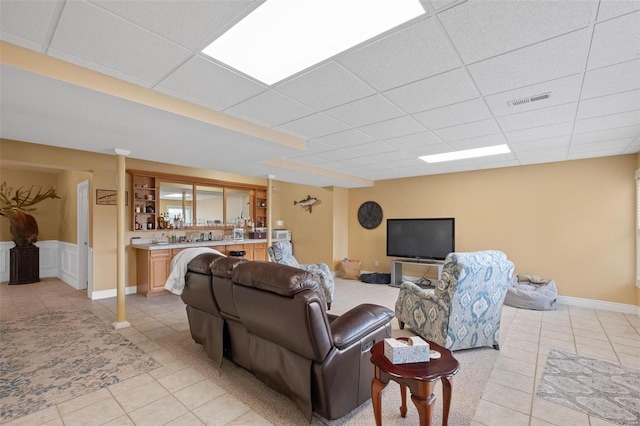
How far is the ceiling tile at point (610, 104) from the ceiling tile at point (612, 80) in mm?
123

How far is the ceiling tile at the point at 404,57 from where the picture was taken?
1.70 meters

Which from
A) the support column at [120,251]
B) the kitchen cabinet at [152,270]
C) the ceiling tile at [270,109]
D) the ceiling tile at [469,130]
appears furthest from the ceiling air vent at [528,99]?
the kitchen cabinet at [152,270]

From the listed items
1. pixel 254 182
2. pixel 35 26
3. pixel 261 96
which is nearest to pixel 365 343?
pixel 261 96

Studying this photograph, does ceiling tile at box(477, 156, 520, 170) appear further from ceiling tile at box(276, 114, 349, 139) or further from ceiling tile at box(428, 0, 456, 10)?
ceiling tile at box(428, 0, 456, 10)

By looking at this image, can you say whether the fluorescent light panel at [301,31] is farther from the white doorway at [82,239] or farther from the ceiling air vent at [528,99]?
the white doorway at [82,239]

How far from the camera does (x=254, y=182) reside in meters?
7.68

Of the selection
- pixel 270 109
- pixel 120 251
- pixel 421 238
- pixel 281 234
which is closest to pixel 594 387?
pixel 270 109

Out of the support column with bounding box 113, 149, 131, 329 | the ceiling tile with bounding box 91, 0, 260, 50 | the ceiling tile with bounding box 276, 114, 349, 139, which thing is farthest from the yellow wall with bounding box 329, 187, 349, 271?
the ceiling tile with bounding box 91, 0, 260, 50

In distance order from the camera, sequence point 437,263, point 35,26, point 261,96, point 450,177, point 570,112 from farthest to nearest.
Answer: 1. point 450,177
2. point 437,263
3. point 570,112
4. point 261,96
5. point 35,26

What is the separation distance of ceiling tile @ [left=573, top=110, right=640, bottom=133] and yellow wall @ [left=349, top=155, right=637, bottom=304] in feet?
6.27

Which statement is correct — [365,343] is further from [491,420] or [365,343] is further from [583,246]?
[583,246]

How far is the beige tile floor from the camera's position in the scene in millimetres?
2047

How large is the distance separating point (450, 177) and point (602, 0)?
4.95m

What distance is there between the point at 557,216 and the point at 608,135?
185 centimetres
